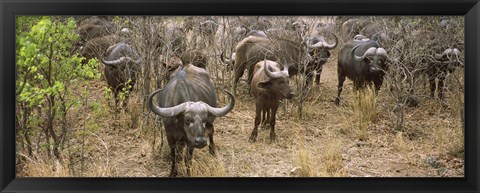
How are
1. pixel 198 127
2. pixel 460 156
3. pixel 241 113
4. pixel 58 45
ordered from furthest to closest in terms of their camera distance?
pixel 241 113 → pixel 460 156 → pixel 58 45 → pixel 198 127

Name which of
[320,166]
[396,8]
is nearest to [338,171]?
[320,166]

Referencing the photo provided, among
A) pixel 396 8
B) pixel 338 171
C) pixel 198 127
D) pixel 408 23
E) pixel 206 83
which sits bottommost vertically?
pixel 338 171

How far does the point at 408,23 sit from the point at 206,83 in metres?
3.94

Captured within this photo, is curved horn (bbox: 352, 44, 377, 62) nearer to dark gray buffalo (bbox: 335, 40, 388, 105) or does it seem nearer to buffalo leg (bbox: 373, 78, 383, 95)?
dark gray buffalo (bbox: 335, 40, 388, 105)

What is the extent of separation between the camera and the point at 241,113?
7.57 metres

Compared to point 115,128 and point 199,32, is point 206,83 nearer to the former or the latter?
point 115,128

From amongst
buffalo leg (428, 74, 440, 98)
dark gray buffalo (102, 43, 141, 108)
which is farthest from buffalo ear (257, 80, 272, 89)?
buffalo leg (428, 74, 440, 98)

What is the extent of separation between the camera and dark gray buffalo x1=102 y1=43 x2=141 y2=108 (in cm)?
720

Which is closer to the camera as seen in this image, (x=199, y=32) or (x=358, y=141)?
(x=358, y=141)

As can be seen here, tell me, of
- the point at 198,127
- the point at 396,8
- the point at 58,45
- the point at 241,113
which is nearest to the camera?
the point at 396,8

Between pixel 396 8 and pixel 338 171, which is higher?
pixel 396 8

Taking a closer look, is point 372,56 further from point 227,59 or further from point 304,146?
point 304,146

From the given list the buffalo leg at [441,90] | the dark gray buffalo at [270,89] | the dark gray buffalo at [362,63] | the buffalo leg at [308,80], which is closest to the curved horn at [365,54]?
the dark gray buffalo at [362,63]

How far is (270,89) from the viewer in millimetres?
6230
